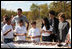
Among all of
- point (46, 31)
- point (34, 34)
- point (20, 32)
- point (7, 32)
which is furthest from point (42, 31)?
point (7, 32)

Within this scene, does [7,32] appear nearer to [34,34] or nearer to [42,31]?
[34,34]

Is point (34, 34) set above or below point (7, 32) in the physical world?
below

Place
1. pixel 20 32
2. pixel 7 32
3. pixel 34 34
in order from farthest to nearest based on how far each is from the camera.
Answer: pixel 20 32 → pixel 34 34 → pixel 7 32

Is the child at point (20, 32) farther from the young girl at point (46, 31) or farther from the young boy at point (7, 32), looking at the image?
the young girl at point (46, 31)

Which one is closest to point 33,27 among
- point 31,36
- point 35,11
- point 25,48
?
point 31,36

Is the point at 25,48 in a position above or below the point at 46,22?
below

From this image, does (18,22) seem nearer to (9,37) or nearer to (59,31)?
(9,37)

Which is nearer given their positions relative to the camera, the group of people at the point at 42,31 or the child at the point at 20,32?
the group of people at the point at 42,31

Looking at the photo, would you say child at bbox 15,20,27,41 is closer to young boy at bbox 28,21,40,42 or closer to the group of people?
the group of people

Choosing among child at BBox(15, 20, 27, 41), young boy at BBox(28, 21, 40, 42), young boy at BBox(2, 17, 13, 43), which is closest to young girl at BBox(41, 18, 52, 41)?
young boy at BBox(28, 21, 40, 42)

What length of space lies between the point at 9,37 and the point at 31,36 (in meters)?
0.68

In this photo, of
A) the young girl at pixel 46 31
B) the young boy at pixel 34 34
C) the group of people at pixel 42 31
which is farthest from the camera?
the young girl at pixel 46 31

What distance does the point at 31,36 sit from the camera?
681cm

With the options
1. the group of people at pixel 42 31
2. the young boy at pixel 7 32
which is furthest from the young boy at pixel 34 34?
the young boy at pixel 7 32
